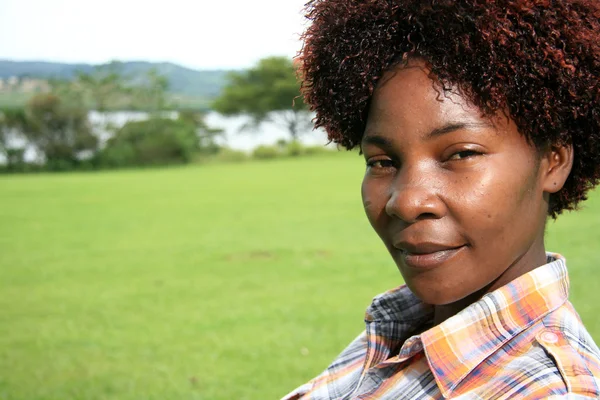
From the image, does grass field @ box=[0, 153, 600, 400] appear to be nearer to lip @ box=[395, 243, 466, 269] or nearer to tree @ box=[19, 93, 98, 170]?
lip @ box=[395, 243, 466, 269]

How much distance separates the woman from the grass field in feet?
10.1

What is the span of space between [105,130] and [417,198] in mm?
29192

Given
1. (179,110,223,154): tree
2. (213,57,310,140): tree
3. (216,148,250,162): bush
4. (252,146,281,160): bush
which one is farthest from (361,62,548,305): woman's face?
(213,57,310,140): tree

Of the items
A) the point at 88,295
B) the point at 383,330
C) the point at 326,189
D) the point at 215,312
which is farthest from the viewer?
the point at 326,189

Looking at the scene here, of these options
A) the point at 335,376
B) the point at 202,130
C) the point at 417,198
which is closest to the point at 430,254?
the point at 417,198

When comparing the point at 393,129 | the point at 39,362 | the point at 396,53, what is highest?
the point at 396,53

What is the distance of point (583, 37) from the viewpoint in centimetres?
128

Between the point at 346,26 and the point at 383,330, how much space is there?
2.34 ft

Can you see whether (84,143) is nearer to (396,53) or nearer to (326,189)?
(326,189)

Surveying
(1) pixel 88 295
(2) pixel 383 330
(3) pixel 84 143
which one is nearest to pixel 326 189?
(1) pixel 88 295

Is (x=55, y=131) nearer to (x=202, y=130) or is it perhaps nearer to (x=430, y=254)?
(x=202, y=130)

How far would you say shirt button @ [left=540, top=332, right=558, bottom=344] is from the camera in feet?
3.93

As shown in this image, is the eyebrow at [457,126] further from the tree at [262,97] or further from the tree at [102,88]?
the tree at [262,97]

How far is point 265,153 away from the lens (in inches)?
1167
